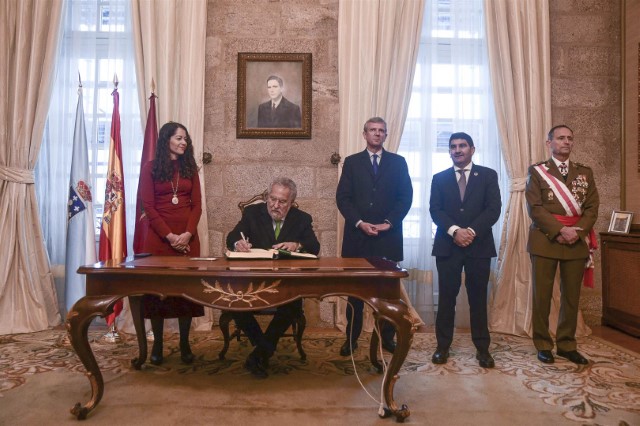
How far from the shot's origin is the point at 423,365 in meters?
3.50

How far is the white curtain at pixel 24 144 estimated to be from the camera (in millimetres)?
4531

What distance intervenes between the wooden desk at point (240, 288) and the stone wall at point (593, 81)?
10.9 ft

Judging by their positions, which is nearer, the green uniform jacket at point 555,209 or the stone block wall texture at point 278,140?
the green uniform jacket at point 555,209

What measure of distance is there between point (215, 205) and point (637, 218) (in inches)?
158

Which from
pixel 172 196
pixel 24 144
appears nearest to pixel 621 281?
pixel 172 196

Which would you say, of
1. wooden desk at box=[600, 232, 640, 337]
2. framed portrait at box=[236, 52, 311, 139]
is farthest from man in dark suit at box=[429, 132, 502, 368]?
wooden desk at box=[600, 232, 640, 337]

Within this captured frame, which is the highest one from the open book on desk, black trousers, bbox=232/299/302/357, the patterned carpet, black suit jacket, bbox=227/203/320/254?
black suit jacket, bbox=227/203/320/254

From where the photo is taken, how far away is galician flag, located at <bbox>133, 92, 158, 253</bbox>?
411cm

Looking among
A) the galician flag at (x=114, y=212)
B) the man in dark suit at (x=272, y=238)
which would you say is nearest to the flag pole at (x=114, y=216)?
the galician flag at (x=114, y=212)

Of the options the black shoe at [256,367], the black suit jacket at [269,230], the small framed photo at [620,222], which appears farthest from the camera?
the small framed photo at [620,222]

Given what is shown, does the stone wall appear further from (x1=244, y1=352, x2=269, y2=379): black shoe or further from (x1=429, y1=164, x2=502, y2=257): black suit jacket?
(x1=244, y1=352, x2=269, y2=379): black shoe

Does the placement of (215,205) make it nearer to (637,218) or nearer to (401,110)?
(401,110)

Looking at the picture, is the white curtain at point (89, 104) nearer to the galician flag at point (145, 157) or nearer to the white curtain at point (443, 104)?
the galician flag at point (145, 157)

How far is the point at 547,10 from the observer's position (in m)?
4.82
